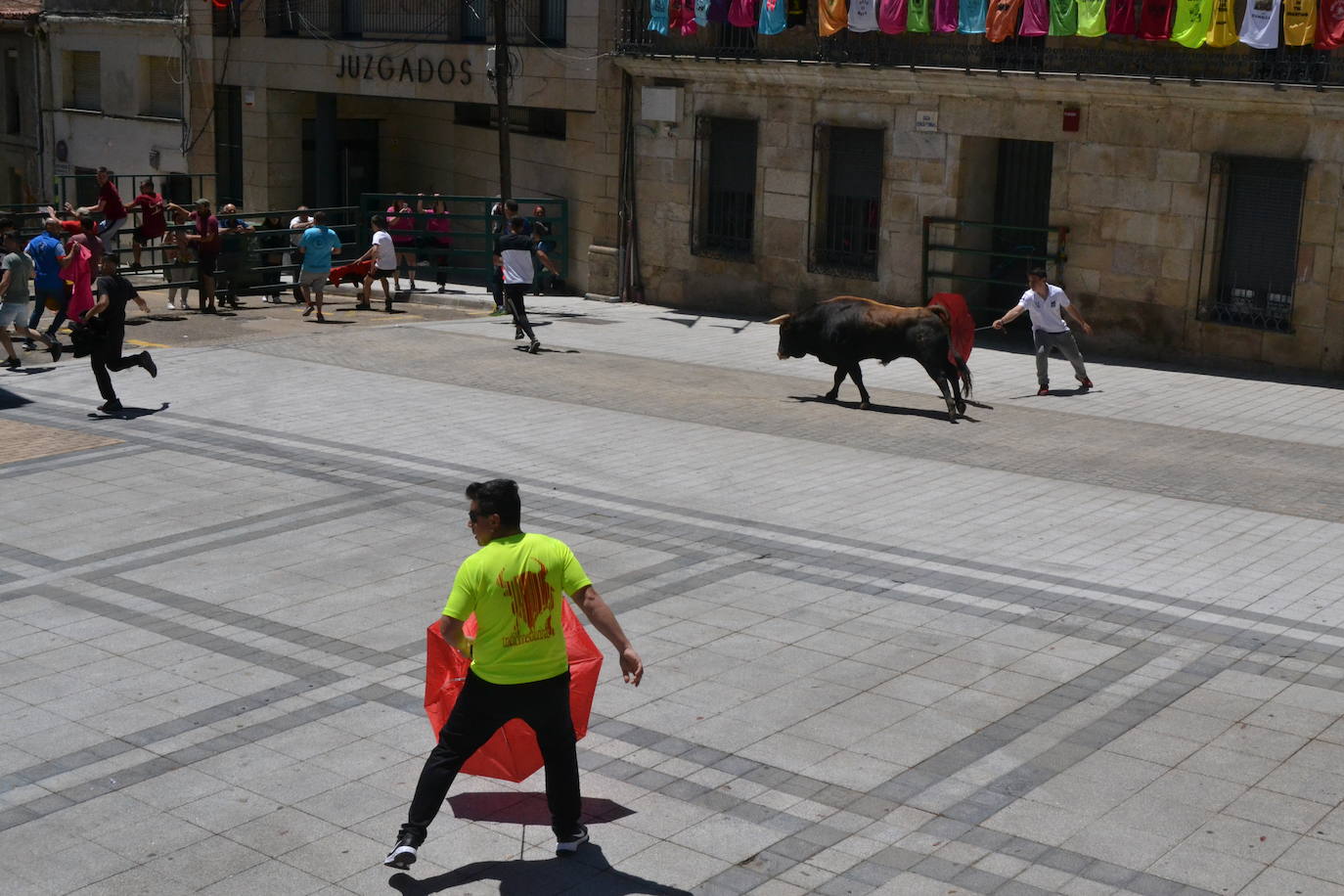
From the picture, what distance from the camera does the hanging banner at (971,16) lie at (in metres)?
22.0

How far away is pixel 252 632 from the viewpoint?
390 inches

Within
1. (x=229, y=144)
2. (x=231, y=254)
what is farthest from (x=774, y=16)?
(x=229, y=144)

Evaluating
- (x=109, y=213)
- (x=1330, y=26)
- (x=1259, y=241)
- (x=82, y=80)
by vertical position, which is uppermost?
(x=1330, y=26)

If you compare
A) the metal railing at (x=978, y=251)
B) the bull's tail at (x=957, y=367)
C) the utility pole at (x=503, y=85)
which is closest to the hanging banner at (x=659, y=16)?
the utility pole at (x=503, y=85)

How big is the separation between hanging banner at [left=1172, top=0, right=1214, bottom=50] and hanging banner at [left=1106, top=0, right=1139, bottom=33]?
1.76ft

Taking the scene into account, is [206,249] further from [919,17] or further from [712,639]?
[712,639]

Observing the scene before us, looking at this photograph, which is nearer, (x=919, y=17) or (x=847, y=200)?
(x=919, y=17)

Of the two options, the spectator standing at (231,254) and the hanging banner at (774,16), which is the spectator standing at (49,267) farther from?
the hanging banner at (774,16)

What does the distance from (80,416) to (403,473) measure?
14.0 feet

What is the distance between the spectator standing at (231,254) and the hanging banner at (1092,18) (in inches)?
487

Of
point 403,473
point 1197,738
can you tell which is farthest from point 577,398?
point 1197,738

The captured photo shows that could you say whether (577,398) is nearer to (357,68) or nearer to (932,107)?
(932,107)

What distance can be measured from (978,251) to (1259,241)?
378 centimetres

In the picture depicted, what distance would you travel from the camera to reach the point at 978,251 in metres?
22.8
